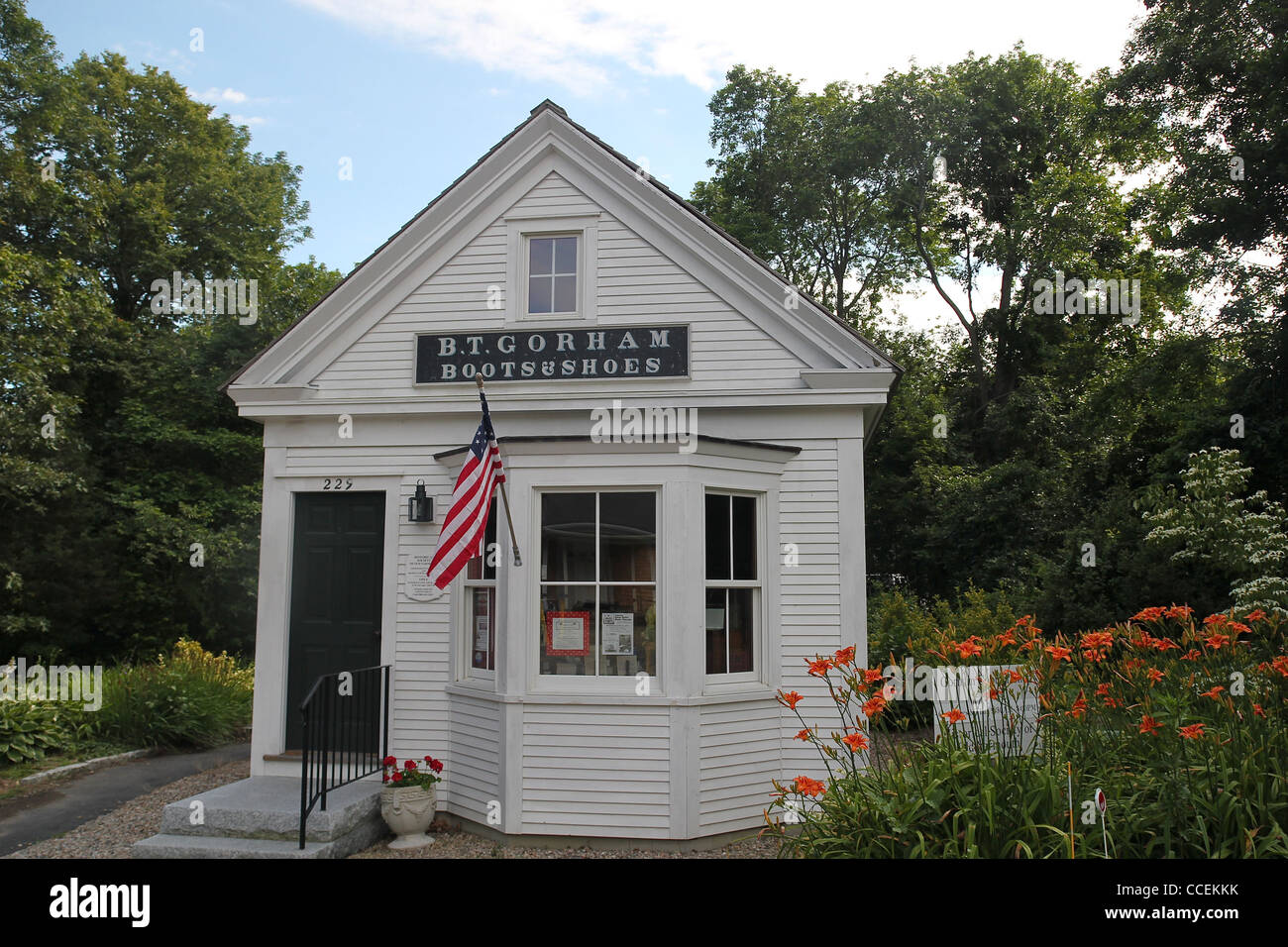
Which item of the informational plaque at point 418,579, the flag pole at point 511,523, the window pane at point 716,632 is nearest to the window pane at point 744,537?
the window pane at point 716,632

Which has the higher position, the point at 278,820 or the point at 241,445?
the point at 241,445

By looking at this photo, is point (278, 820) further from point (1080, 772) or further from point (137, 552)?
point (137, 552)

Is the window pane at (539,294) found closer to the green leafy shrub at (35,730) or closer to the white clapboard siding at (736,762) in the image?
the white clapboard siding at (736,762)

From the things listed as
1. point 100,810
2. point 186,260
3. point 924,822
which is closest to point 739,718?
point 924,822

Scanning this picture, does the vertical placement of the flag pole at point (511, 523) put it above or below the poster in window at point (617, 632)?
above

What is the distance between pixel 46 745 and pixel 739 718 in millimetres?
8158

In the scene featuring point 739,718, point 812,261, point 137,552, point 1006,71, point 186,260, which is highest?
point 1006,71

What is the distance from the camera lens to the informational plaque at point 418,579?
8.29 metres

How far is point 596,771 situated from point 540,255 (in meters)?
4.88

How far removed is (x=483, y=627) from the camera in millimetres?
8023

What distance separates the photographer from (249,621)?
20.0 metres

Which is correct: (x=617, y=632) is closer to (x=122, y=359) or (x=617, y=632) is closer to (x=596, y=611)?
(x=596, y=611)

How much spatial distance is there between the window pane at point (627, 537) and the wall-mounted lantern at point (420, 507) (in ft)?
5.92

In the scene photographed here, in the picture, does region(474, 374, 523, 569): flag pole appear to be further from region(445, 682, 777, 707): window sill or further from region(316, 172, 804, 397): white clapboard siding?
region(316, 172, 804, 397): white clapboard siding
